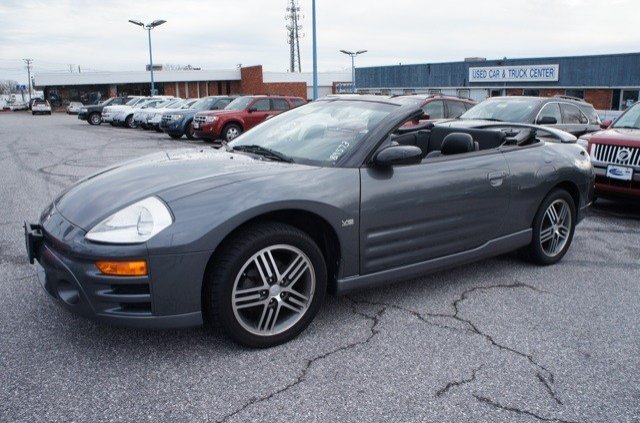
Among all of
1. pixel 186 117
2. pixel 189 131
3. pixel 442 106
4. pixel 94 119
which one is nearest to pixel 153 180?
pixel 442 106

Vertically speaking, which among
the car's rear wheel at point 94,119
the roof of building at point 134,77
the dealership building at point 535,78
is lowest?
the car's rear wheel at point 94,119

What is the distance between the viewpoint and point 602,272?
15.7 ft

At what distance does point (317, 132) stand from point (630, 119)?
6050 mm

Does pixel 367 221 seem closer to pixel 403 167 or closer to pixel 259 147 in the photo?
pixel 403 167

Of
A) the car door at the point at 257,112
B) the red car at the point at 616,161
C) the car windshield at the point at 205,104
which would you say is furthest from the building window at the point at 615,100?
the red car at the point at 616,161

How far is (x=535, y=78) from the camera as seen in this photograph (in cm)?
3931

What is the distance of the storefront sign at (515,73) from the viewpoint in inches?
1516

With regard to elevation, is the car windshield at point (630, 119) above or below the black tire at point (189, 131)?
above

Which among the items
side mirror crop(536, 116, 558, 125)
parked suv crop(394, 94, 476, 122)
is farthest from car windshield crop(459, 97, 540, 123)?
parked suv crop(394, 94, 476, 122)

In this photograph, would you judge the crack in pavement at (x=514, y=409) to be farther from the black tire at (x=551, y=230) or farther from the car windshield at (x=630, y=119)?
the car windshield at (x=630, y=119)

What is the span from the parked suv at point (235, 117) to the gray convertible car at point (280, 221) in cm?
1237

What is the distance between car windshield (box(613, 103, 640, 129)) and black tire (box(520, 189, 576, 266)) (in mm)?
3665

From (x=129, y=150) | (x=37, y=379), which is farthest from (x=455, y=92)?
(x=37, y=379)

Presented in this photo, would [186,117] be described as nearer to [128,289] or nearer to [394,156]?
[394,156]
